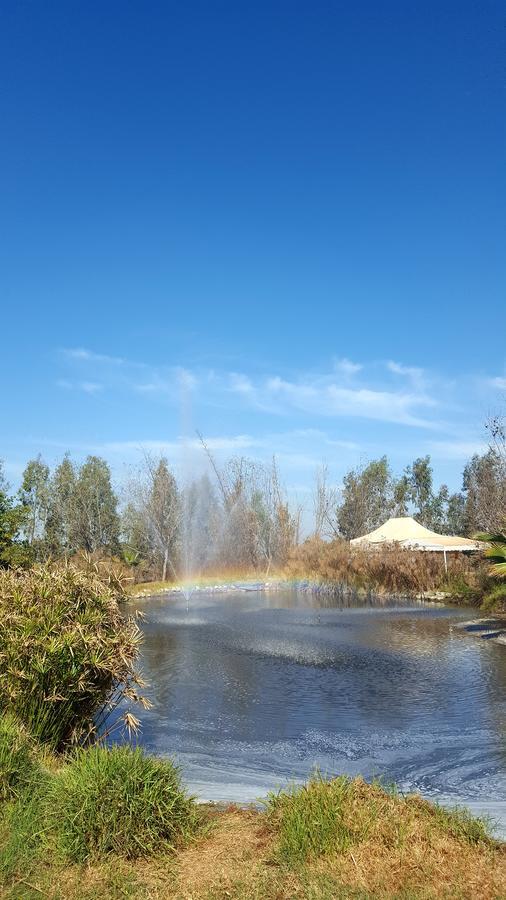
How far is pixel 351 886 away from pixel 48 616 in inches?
120

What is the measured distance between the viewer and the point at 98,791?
396cm

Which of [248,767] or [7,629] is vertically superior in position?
[7,629]

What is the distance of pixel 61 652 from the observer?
536 centimetres

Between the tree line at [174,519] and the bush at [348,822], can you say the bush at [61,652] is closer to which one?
the bush at [348,822]

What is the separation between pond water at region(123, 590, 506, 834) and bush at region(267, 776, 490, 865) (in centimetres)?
95

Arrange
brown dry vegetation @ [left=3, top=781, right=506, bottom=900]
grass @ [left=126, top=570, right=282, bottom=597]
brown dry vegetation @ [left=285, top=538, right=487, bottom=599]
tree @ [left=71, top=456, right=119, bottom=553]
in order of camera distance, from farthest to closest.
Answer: tree @ [left=71, top=456, right=119, bottom=553] < grass @ [left=126, top=570, right=282, bottom=597] < brown dry vegetation @ [left=285, top=538, right=487, bottom=599] < brown dry vegetation @ [left=3, top=781, right=506, bottom=900]

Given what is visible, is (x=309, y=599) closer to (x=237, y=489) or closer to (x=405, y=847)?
(x=237, y=489)

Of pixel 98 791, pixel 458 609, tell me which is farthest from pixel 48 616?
pixel 458 609

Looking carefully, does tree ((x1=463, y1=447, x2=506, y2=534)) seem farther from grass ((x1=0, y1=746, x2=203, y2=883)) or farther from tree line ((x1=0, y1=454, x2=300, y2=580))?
grass ((x1=0, y1=746, x2=203, y2=883))

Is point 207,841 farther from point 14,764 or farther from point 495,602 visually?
point 495,602

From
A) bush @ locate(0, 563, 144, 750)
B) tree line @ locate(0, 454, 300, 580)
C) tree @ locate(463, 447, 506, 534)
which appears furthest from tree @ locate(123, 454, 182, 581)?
bush @ locate(0, 563, 144, 750)

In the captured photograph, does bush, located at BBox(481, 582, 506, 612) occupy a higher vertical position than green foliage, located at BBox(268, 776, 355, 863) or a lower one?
lower

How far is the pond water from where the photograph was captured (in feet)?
20.9

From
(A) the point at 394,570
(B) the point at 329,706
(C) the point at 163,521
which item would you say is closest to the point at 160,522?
(C) the point at 163,521
